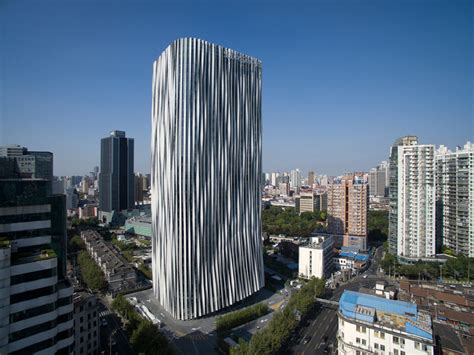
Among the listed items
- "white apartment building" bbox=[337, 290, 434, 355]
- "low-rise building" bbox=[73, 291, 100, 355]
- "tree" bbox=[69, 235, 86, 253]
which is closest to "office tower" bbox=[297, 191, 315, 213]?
"tree" bbox=[69, 235, 86, 253]

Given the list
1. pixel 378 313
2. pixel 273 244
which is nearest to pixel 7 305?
pixel 378 313

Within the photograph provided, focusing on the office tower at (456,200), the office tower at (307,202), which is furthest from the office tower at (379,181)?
the office tower at (456,200)

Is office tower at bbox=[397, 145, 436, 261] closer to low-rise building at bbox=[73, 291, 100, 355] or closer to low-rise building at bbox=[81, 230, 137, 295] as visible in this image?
low-rise building at bbox=[81, 230, 137, 295]

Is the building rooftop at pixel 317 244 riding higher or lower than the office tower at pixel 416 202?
lower

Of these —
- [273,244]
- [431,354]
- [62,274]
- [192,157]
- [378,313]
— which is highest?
[192,157]

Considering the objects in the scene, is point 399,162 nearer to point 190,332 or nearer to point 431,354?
point 431,354

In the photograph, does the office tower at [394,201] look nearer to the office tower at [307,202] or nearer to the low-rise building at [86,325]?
the office tower at [307,202]
